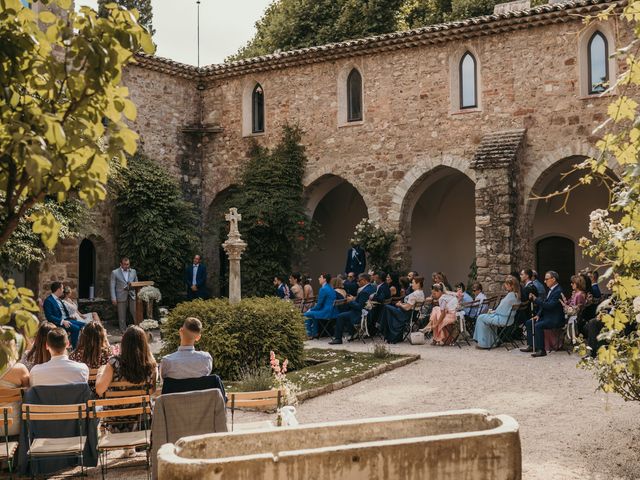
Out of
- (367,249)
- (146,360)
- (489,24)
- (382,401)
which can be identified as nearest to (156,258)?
(367,249)

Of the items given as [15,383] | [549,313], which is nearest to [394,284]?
[549,313]

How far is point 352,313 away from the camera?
1483 cm

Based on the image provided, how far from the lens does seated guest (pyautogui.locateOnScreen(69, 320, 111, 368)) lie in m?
7.64

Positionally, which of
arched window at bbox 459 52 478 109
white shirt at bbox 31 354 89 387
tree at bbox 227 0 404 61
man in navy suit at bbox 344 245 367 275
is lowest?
white shirt at bbox 31 354 89 387

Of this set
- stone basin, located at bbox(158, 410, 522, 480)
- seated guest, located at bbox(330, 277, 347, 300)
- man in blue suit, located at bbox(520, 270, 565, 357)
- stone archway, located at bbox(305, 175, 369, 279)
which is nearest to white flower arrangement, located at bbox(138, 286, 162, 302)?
seated guest, located at bbox(330, 277, 347, 300)

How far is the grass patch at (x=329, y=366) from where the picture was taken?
33.5ft

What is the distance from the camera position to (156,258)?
1898 centimetres

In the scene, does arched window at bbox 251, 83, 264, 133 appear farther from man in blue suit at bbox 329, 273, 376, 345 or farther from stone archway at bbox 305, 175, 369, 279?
man in blue suit at bbox 329, 273, 376, 345

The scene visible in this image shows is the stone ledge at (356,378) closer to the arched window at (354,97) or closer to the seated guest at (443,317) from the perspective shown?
the seated guest at (443,317)

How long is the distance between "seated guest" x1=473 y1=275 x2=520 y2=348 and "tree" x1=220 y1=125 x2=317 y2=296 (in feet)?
23.9

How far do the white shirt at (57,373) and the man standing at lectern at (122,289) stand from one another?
35.5 feet

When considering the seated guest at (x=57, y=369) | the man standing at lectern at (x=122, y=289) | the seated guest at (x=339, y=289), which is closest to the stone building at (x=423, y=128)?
the man standing at lectern at (x=122, y=289)

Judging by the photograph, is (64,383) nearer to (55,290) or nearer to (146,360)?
(146,360)

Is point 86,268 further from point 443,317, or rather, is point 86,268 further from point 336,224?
point 443,317
